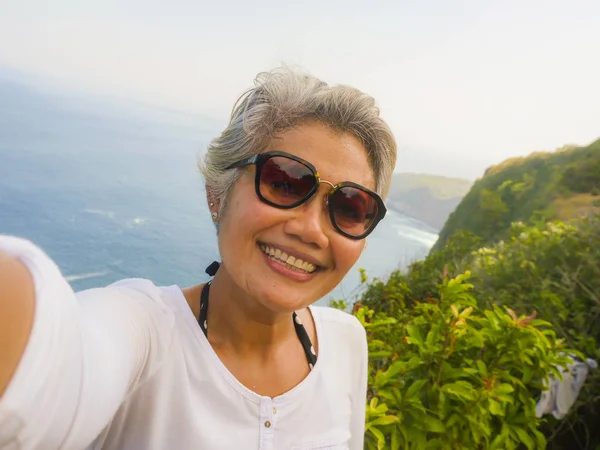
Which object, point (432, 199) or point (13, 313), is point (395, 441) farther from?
point (432, 199)

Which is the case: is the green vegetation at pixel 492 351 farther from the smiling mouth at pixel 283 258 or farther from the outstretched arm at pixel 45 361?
the outstretched arm at pixel 45 361

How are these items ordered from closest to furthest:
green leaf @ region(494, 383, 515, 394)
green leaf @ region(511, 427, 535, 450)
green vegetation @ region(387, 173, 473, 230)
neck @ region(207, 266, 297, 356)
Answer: neck @ region(207, 266, 297, 356) → green leaf @ region(494, 383, 515, 394) → green leaf @ region(511, 427, 535, 450) → green vegetation @ region(387, 173, 473, 230)

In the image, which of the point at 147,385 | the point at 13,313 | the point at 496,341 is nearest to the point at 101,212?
Answer: the point at 496,341

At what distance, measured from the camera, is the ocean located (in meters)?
22.3

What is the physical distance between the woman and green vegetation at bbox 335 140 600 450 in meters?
0.48

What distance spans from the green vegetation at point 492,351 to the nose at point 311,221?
100 centimetres

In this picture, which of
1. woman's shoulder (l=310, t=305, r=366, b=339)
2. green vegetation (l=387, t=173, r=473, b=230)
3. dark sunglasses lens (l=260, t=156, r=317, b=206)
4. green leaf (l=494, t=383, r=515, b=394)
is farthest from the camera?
green vegetation (l=387, t=173, r=473, b=230)

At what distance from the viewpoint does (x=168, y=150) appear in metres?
31.5

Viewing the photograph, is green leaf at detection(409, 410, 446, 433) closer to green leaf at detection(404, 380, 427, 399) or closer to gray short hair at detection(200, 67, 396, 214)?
green leaf at detection(404, 380, 427, 399)

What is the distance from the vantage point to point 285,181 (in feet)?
4.05

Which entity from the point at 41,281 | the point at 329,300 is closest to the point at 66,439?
the point at 41,281

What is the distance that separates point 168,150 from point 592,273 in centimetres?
3148

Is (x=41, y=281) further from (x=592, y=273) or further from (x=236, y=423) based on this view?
(x=592, y=273)

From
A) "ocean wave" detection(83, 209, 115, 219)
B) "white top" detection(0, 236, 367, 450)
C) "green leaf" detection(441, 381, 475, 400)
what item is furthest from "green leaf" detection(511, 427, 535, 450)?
"ocean wave" detection(83, 209, 115, 219)
